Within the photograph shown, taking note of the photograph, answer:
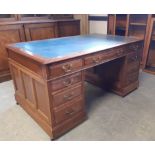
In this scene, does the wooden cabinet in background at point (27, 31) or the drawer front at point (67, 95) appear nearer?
the drawer front at point (67, 95)

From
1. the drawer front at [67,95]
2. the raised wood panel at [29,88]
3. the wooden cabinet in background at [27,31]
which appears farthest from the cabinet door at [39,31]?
the drawer front at [67,95]

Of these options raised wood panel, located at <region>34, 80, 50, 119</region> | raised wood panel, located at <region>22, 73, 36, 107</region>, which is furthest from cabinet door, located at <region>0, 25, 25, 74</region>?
raised wood panel, located at <region>34, 80, 50, 119</region>

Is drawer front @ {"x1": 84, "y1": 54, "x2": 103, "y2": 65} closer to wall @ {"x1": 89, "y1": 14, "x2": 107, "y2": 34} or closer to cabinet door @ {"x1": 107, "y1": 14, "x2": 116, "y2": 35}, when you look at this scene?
cabinet door @ {"x1": 107, "y1": 14, "x2": 116, "y2": 35}

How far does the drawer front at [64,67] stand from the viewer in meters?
1.38

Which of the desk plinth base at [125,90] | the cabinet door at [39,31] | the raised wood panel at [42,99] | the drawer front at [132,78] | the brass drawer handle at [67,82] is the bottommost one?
the desk plinth base at [125,90]

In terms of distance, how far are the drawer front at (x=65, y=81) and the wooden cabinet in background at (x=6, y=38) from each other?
178 centimetres

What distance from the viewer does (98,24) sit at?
400 centimetres

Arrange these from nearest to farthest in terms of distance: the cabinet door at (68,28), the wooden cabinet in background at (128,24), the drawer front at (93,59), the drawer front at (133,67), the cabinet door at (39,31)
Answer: the drawer front at (93,59), the drawer front at (133,67), the cabinet door at (39,31), the wooden cabinet in background at (128,24), the cabinet door at (68,28)

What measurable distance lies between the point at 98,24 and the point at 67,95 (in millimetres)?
2895

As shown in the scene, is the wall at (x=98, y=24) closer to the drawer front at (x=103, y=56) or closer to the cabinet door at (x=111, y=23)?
the cabinet door at (x=111, y=23)

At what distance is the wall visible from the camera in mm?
3844

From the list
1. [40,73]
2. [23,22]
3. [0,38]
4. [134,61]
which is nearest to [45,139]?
[40,73]

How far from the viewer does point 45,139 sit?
5.30 feet

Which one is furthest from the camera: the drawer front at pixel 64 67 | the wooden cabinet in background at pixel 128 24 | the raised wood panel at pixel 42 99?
the wooden cabinet in background at pixel 128 24
